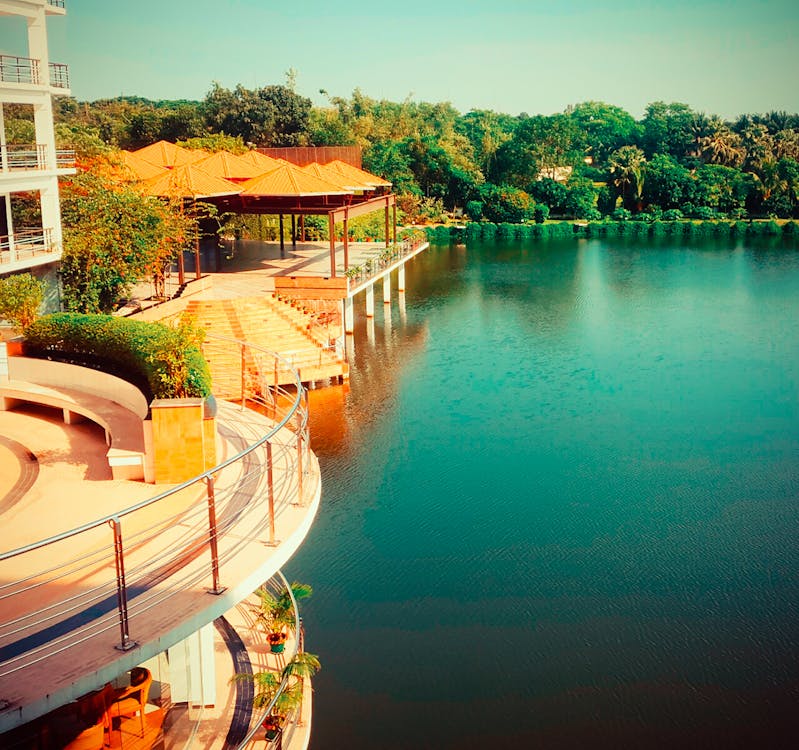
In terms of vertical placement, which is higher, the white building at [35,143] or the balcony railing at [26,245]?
the white building at [35,143]

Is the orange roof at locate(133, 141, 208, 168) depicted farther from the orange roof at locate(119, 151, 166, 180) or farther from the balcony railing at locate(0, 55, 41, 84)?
the balcony railing at locate(0, 55, 41, 84)

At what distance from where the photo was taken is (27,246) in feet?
54.9

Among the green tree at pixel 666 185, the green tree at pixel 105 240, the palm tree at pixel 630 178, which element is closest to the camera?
the green tree at pixel 105 240

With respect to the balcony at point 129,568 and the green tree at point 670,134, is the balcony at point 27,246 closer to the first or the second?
the balcony at point 129,568

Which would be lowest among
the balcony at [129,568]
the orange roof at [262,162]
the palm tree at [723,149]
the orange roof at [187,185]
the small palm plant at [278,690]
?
the small palm plant at [278,690]

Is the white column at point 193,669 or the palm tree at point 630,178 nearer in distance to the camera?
the white column at point 193,669

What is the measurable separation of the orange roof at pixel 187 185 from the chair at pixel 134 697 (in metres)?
16.1

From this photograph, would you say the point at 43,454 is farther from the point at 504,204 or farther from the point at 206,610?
the point at 504,204

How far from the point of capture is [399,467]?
14.5 metres

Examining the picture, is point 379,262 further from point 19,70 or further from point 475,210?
point 475,210

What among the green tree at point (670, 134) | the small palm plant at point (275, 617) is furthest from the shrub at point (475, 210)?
the small palm plant at point (275, 617)

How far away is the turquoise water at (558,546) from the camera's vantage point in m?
8.80

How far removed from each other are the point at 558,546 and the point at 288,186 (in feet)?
44.3

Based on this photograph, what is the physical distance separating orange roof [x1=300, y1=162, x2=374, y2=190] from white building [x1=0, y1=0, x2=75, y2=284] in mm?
9128
